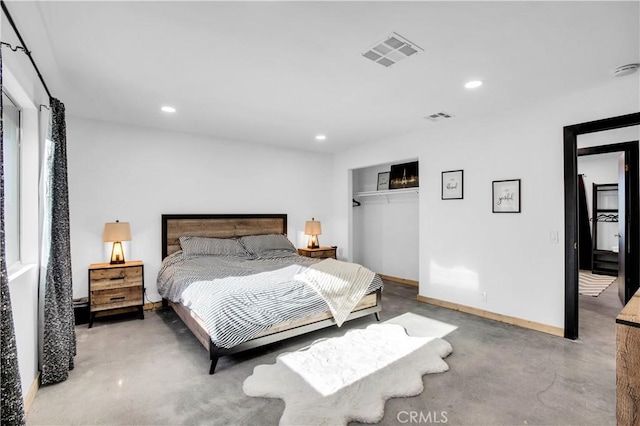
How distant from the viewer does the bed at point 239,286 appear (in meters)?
2.66

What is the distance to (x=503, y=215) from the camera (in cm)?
377

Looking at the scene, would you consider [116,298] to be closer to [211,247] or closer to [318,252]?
[211,247]

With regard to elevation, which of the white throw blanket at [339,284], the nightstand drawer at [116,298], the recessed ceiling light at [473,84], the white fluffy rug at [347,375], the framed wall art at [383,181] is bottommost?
the white fluffy rug at [347,375]

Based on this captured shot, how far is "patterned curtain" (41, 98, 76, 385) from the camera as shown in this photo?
93.2 inches

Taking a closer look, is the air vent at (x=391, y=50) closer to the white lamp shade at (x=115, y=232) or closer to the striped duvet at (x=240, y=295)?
the striped duvet at (x=240, y=295)

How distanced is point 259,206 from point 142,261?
74.5 inches

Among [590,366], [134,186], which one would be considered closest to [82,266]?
[134,186]

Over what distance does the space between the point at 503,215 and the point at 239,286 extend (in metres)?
3.07

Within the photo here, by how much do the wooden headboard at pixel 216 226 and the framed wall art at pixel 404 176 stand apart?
2050 millimetres

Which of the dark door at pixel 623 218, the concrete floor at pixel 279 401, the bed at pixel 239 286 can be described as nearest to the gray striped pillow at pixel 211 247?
the bed at pixel 239 286

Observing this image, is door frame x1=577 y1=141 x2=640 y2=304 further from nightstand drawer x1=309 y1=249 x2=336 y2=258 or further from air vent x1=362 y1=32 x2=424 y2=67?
nightstand drawer x1=309 y1=249 x2=336 y2=258

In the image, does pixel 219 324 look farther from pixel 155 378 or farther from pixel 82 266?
pixel 82 266

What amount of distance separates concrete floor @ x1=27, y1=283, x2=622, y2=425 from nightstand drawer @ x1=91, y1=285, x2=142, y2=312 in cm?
26

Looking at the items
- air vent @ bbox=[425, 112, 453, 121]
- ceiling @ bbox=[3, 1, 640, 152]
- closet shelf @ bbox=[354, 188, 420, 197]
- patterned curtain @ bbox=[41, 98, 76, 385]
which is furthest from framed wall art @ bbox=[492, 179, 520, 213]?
patterned curtain @ bbox=[41, 98, 76, 385]
